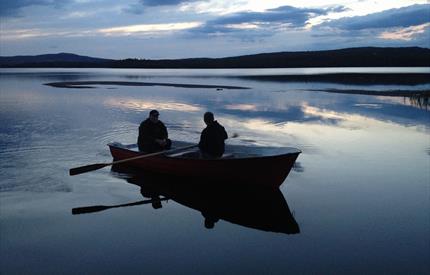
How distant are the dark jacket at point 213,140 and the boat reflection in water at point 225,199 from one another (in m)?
0.75

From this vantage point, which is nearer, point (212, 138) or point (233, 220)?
point (233, 220)

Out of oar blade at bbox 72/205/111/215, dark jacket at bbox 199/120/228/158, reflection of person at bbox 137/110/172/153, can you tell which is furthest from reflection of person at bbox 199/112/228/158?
oar blade at bbox 72/205/111/215

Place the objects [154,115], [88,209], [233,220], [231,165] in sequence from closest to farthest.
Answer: [233,220] → [88,209] → [231,165] → [154,115]

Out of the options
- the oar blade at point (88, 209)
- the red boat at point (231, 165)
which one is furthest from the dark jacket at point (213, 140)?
the oar blade at point (88, 209)

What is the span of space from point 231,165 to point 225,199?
850 mm

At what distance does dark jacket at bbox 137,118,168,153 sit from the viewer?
41.3 feet

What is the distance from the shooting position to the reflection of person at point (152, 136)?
1258 centimetres

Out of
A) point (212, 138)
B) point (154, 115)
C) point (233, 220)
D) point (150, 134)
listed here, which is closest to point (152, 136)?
point (150, 134)

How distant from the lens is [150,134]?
12633 mm

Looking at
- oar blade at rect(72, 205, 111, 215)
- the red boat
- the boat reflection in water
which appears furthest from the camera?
the red boat

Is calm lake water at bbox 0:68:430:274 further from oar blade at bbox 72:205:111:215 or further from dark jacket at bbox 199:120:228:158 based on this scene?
dark jacket at bbox 199:120:228:158

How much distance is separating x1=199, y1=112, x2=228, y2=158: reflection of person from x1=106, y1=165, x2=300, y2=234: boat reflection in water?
2.46 feet

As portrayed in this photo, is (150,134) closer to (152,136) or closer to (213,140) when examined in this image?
(152,136)

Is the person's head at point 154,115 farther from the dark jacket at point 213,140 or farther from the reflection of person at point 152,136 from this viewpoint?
the dark jacket at point 213,140
